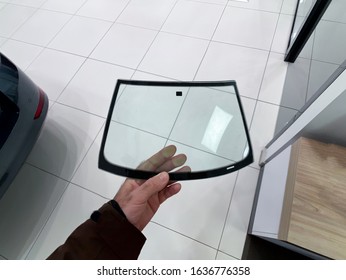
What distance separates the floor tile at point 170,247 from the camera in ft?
3.62

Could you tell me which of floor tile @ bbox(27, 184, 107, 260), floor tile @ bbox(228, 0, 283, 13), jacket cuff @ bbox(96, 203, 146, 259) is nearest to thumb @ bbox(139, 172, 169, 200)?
jacket cuff @ bbox(96, 203, 146, 259)

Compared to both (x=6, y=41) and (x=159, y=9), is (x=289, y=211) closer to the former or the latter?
(x=159, y=9)

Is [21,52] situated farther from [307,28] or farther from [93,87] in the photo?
[307,28]

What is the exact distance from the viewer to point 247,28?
1.84m

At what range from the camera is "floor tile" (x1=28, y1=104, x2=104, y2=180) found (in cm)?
143

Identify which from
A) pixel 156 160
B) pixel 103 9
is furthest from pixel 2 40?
pixel 156 160

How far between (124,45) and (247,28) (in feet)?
3.44

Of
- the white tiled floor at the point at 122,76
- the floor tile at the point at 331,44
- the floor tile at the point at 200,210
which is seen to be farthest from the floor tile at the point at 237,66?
the floor tile at the point at 200,210

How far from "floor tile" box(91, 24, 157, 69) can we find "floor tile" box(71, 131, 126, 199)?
83 centimetres

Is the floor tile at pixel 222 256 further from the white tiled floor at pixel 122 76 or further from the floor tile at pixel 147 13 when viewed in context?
the floor tile at pixel 147 13

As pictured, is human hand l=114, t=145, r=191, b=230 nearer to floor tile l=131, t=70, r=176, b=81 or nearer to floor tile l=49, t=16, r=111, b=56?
floor tile l=131, t=70, r=176, b=81

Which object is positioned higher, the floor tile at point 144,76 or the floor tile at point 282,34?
the floor tile at point 282,34

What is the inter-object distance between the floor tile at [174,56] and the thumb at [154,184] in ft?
3.64


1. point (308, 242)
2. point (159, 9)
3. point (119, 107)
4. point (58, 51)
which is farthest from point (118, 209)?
point (159, 9)
